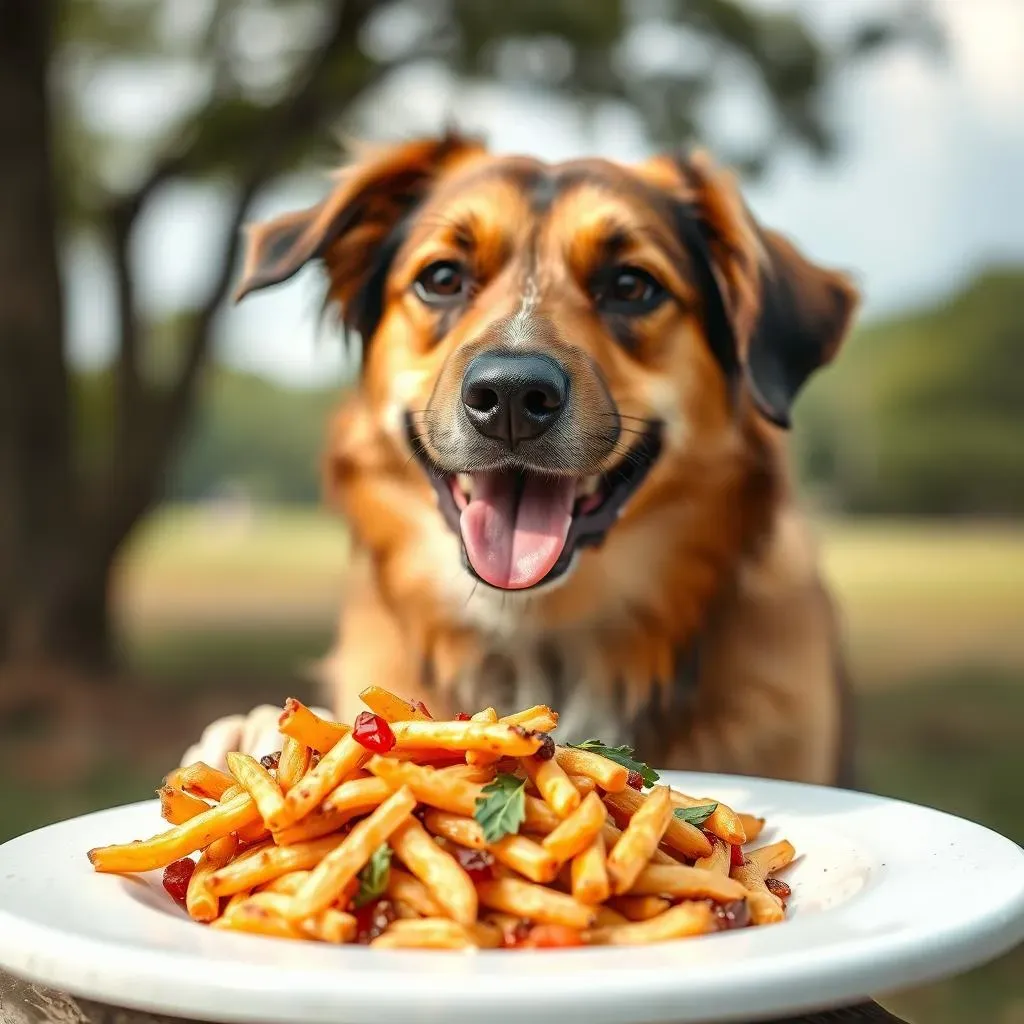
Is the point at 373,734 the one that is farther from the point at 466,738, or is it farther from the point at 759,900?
the point at 759,900

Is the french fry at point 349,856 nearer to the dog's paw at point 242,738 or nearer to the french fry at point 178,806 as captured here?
the french fry at point 178,806

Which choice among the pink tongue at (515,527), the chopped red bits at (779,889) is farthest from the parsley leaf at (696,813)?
the pink tongue at (515,527)

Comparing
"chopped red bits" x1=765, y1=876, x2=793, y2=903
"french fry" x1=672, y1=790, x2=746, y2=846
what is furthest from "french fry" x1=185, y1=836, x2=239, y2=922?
"chopped red bits" x1=765, y1=876, x2=793, y2=903

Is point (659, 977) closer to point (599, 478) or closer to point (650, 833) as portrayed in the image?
point (650, 833)

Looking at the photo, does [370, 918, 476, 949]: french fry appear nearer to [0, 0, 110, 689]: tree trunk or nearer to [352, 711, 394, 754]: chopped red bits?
[352, 711, 394, 754]: chopped red bits

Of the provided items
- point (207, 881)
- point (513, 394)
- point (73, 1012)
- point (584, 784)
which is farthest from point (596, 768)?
point (513, 394)

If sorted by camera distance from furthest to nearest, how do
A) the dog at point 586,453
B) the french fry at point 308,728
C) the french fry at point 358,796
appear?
the dog at point 586,453 → the french fry at point 308,728 → the french fry at point 358,796
